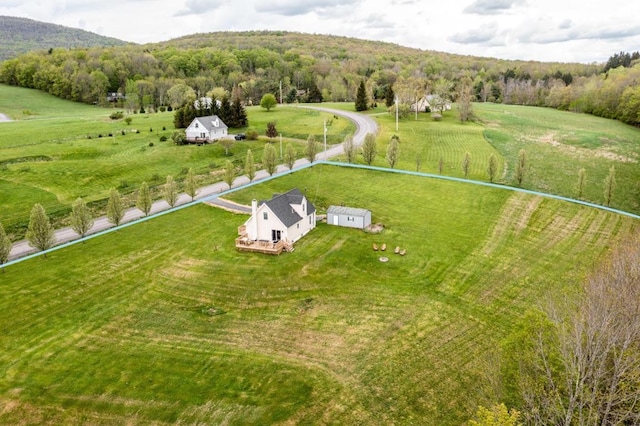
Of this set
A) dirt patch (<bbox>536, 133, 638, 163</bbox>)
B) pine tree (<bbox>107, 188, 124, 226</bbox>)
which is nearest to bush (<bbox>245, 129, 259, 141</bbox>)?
pine tree (<bbox>107, 188, 124, 226</bbox>)

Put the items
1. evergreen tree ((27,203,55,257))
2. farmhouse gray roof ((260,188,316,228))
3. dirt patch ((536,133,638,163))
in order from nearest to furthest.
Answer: evergreen tree ((27,203,55,257)), farmhouse gray roof ((260,188,316,228)), dirt patch ((536,133,638,163))

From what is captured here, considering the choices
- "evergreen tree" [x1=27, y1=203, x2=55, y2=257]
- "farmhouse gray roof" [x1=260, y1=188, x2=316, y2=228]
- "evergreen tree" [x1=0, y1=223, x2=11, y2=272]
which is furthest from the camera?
"farmhouse gray roof" [x1=260, y1=188, x2=316, y2=228]

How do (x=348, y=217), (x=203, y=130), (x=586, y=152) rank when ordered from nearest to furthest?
(x=348, y=217) < (x=586, y=152) < (x=203, y=130)

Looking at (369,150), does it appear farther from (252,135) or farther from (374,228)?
(252,135)

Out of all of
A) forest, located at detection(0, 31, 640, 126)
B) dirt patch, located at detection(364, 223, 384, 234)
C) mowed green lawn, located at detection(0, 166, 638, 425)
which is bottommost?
mowed green lawn, located at detection(0, 166, 638, 425)

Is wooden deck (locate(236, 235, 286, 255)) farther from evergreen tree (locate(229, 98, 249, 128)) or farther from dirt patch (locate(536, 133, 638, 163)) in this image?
dirt patch (locate(536, 133, 638, 163))

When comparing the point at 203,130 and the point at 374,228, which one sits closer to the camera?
the point at 374,228

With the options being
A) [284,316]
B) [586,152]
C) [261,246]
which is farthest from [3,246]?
[586,152]
